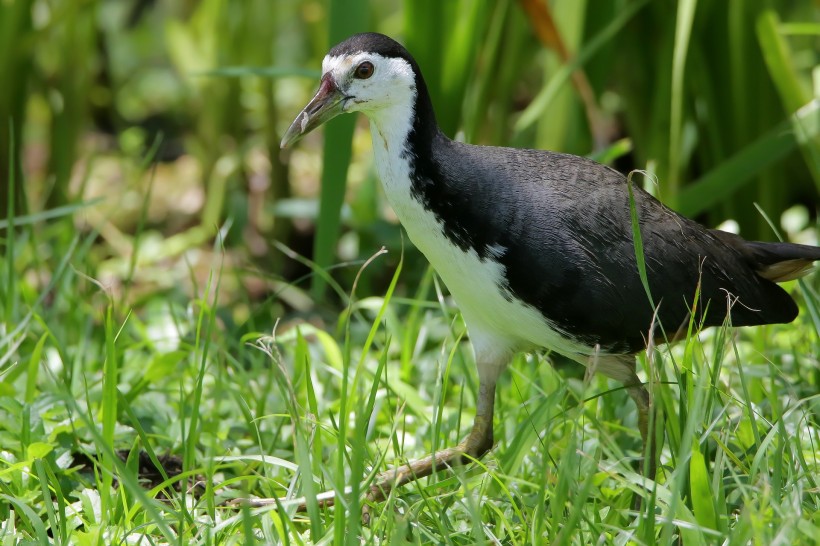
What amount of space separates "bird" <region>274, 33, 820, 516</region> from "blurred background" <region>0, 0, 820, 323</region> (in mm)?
626

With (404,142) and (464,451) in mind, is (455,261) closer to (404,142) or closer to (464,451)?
(404,142)

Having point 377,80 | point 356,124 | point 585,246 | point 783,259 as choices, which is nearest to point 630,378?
point 585,246

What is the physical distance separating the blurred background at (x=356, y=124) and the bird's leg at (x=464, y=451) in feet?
2.01

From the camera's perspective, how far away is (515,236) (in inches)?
95.0

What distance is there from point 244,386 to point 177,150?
3.05 metres

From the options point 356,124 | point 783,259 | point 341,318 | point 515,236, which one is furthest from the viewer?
point 356,124

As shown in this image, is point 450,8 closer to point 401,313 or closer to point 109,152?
point 401,313

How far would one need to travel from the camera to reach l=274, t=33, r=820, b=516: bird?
7.93 ft

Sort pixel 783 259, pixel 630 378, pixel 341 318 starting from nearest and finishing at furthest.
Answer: pixel 630 378, pixel 783 259, pixel 341 318

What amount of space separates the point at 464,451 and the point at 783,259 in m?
0.98

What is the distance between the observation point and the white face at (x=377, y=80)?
8.07ft

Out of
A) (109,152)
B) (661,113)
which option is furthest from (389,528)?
(109,152)

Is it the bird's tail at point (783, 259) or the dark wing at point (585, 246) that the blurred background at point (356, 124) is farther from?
the dark wing at point (585, 246)

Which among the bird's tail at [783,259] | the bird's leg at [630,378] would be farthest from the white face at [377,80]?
the bird's tail at [783,259]
